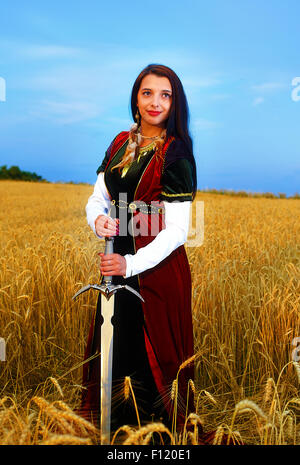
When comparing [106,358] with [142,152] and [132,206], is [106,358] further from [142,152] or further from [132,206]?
[142,152]

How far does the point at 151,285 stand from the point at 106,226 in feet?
1.11

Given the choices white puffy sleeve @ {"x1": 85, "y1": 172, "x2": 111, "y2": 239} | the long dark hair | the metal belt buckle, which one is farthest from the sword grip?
the long dark hair

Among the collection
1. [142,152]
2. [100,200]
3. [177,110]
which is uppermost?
[177,110]

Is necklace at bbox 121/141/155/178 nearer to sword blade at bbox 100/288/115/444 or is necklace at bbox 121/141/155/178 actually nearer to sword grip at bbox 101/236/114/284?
sword grip at bbox 101/236/114/284

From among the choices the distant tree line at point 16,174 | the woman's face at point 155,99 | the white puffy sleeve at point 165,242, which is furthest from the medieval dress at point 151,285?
the distant tree line at point 16,174

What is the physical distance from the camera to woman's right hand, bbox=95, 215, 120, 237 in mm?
1919

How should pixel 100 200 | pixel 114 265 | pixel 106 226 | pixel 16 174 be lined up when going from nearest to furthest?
1. pixel 114 265
2. pixel 106 226
3. pixel 100 200
4. pixel 16 174

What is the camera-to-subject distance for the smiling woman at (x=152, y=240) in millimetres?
1920

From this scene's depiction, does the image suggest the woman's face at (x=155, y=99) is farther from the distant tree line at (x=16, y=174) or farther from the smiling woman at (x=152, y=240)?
the distant tree line at (x=16, y=174)

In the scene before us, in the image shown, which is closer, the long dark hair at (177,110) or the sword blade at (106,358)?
the sword blade at (106,358)

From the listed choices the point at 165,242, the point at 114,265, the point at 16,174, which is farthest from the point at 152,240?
the point at 16,174

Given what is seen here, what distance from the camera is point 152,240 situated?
1954 millimetres
